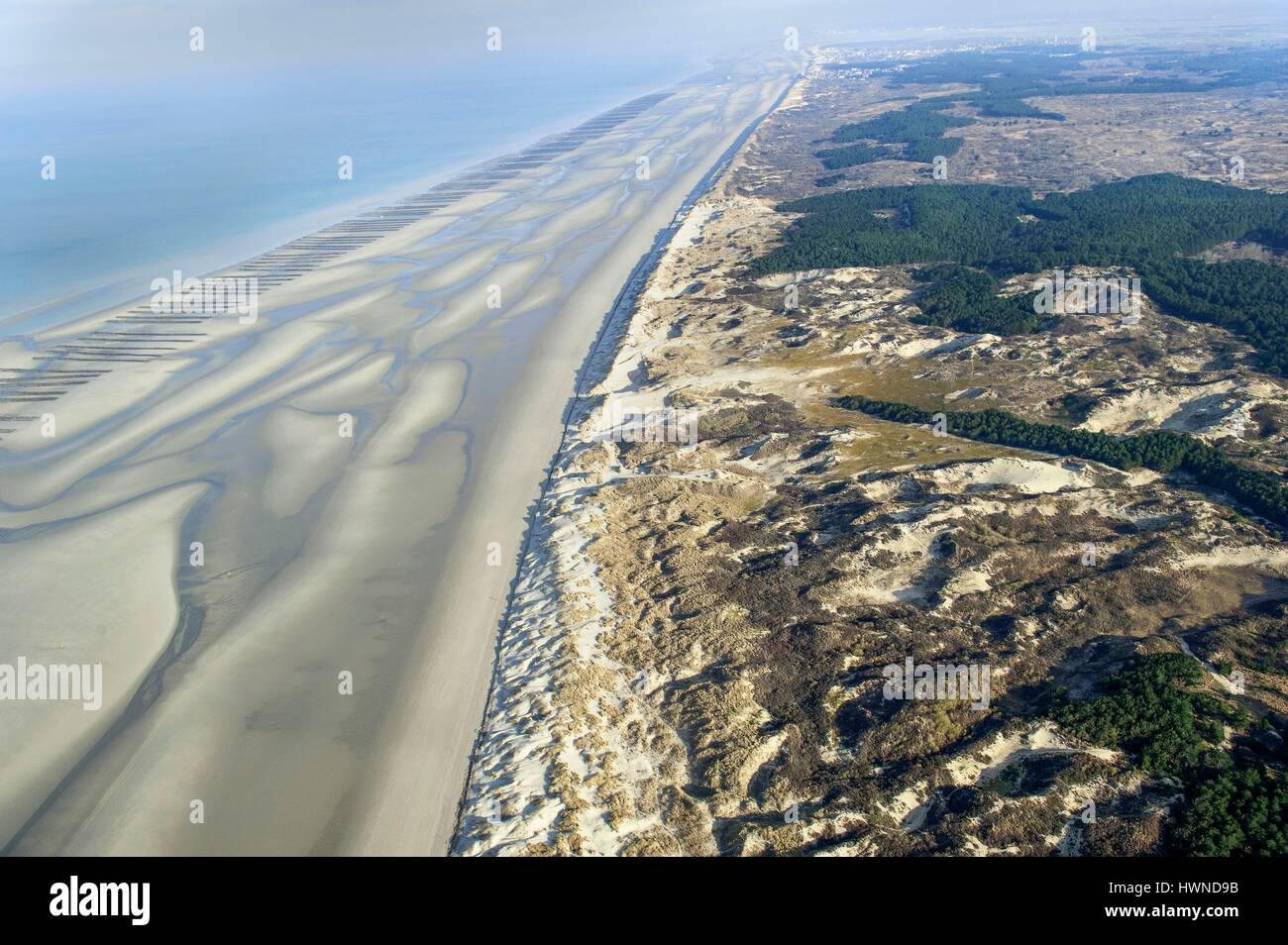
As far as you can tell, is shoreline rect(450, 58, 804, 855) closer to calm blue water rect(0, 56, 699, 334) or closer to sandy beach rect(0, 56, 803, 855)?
sandy beach rect(0, 56, 803, 855)

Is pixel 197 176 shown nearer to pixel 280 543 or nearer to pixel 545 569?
pixel 280 543

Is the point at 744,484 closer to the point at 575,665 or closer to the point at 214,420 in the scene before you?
the point at 575,665

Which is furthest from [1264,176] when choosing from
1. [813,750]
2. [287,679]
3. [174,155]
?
[174,155]

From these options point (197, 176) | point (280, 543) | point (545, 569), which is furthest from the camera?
point (197, 176)

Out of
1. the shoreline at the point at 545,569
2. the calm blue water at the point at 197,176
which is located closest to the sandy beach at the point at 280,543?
the shoreline at the point at 545,569

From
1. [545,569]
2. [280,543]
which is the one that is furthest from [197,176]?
[545,569]

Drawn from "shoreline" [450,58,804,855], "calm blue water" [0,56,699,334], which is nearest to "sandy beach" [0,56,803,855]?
"shoreline" [450,58,804,855]
